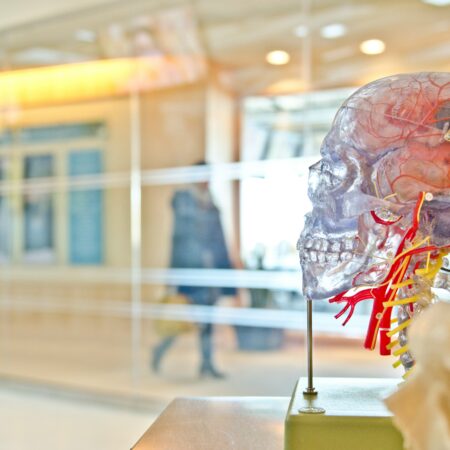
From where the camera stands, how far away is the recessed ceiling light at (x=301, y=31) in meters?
5.52

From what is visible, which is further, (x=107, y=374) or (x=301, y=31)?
(x=107, y=374)

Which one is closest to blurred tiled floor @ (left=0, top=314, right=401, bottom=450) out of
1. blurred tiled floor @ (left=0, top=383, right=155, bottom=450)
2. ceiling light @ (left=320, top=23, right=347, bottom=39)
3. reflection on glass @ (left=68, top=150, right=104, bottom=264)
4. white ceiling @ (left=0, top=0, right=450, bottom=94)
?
blurred tiled floor @ (left=0, top=383, right=155, bottom=450)

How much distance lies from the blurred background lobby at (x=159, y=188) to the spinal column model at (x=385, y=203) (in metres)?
3.62

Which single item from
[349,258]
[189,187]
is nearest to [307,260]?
[349,258]

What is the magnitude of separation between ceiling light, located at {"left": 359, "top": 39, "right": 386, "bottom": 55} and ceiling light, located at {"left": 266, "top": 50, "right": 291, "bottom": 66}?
558 mm

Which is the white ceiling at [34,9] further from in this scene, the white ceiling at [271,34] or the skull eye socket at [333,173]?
the skull eye socket at [333,173]

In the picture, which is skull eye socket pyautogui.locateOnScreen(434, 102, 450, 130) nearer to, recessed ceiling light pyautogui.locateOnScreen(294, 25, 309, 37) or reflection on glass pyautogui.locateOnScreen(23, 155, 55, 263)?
recessed ceiling light pyautogui.locateOnScreen(294, 25, 309, 37)

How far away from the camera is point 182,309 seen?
6.14 m

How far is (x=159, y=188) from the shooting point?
20.5 feet

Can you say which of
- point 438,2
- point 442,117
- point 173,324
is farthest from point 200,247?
point 442,117

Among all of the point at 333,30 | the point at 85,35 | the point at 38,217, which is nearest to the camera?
the point at 333,30

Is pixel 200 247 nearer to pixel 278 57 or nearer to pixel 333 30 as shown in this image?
pixel 278 57

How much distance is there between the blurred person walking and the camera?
5.94 metres

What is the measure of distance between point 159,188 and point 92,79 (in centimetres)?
123
